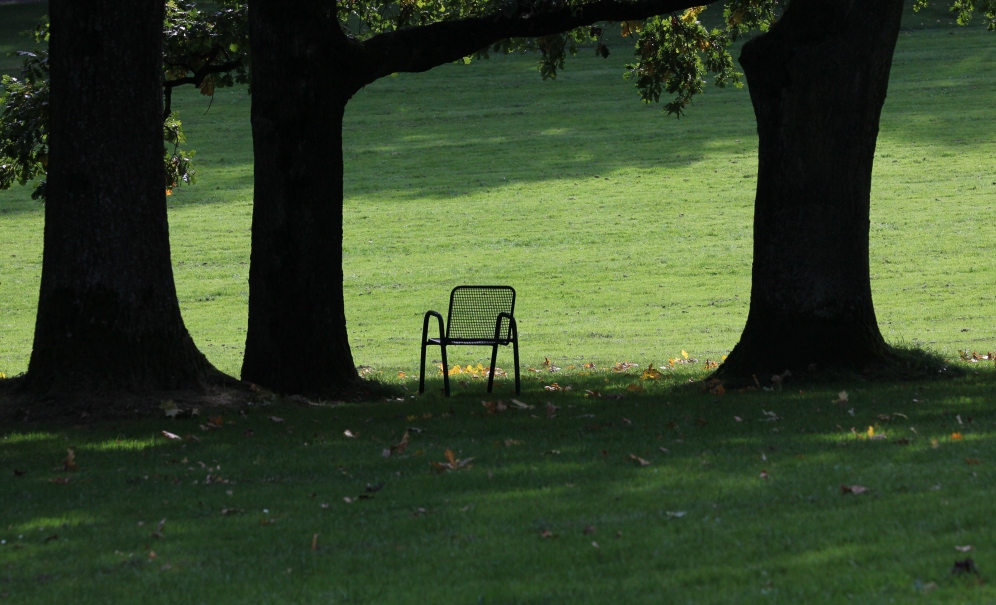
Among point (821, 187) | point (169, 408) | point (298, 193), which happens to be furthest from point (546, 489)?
point (821, 187)

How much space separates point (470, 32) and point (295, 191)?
2.33 m

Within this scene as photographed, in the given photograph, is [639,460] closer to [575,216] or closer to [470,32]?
[470,32]

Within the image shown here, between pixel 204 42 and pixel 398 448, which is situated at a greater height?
pixel 204 42

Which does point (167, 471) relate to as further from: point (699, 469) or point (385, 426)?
point (699, 469)

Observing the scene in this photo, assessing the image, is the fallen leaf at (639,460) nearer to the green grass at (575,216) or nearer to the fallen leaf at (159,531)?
the fallen leaf at (159,531)

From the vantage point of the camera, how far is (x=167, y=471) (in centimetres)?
705

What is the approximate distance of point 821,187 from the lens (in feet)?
34.1

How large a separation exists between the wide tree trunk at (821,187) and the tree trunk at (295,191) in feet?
12.3

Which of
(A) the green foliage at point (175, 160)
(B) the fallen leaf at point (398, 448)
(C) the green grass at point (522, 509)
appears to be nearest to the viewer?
(C) the green grass at point (522, 509)

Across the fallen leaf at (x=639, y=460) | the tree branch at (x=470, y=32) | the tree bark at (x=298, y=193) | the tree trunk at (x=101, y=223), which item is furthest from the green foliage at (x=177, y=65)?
the fallen leaf at (x=639, y=460)

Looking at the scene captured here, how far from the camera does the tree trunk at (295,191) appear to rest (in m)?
10.3

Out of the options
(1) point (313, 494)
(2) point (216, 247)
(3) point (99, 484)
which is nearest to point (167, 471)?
(3) point (99, 484)

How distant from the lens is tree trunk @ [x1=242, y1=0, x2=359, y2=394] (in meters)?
10.3

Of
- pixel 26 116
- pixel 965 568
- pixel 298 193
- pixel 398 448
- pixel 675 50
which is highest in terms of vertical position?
pixel 675 50
